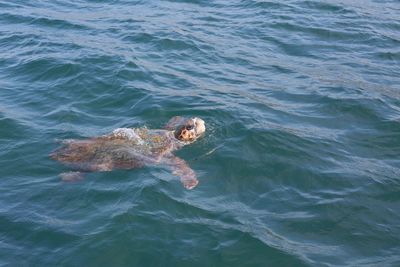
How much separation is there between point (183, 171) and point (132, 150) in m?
1.27

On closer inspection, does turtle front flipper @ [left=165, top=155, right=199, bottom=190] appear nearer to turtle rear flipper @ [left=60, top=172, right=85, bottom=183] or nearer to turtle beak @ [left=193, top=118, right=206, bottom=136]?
turtle beak @ [left=193, top=118, right=206, bottom=136]

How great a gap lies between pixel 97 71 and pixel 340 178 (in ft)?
Answer: 26.6

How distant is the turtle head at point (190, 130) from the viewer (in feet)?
34.9

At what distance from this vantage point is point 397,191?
9.11 metres

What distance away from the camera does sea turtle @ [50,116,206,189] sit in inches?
382

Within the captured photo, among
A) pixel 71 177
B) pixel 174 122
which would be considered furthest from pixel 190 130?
pixel 71 177

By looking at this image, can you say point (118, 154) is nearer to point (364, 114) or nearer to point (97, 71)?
point (97, 71)

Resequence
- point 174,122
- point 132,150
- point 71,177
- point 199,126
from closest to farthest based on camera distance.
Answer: point 71,177
point 132,150
point 199,126
point 174,122

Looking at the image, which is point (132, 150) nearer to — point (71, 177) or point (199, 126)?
point (71, 177)

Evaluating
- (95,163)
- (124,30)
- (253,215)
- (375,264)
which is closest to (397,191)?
(375,264)

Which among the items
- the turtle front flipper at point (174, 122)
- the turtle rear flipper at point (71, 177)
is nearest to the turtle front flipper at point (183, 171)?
the turtle front flipper at point (174, 122)

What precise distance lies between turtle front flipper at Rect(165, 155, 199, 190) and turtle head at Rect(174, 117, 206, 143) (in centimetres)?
63

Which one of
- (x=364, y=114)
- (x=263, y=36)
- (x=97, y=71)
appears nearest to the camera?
(x=364, y=114)

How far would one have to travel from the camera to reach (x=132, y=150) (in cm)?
1021
